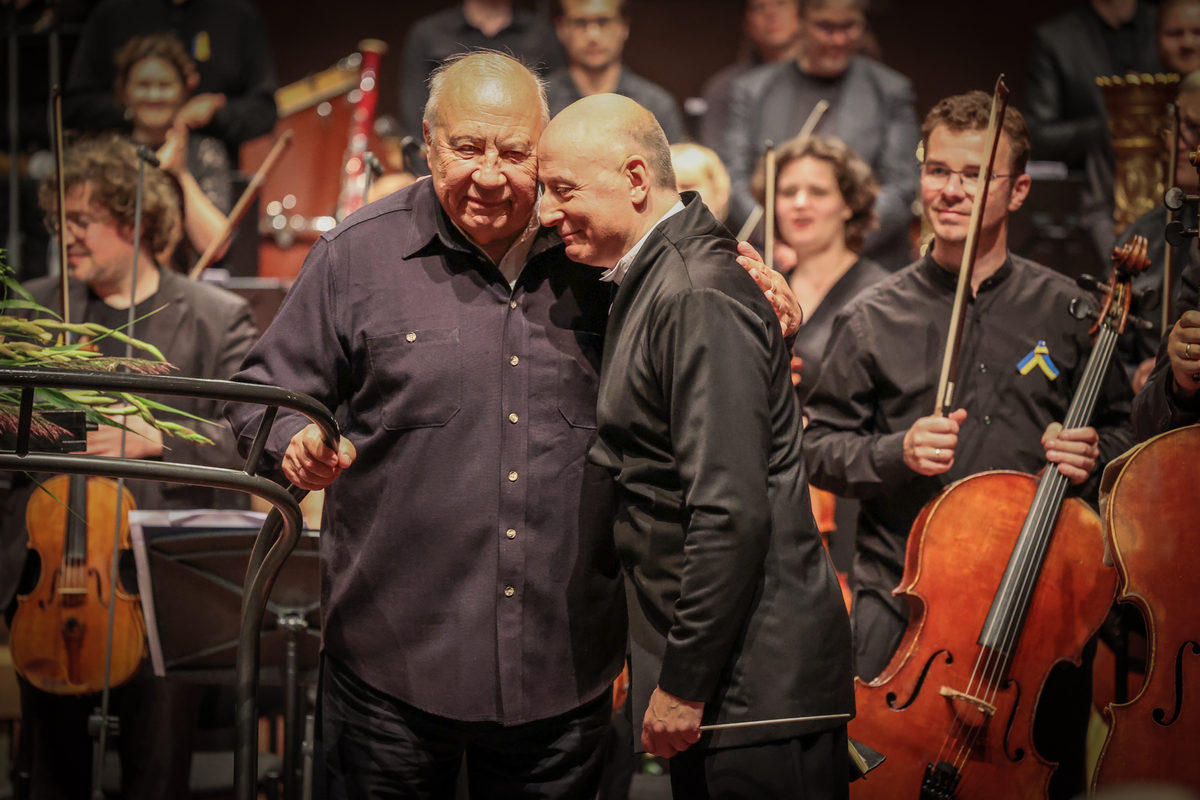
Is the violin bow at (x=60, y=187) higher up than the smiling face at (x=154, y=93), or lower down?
lower down

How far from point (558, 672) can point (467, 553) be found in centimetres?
28

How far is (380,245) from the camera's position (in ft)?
7.79

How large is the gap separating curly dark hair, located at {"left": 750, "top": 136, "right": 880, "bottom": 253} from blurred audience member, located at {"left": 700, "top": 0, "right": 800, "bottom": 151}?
1.61m

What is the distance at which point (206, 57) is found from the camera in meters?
5.34

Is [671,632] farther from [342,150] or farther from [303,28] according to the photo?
[303,28]

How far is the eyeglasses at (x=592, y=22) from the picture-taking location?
5.23 m

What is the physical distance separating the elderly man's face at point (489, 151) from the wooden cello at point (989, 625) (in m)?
1.10

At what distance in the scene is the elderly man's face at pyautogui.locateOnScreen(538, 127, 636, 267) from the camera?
2.08 meters

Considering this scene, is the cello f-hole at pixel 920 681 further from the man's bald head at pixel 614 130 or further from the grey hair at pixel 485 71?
the grey hair at pixel 485 71

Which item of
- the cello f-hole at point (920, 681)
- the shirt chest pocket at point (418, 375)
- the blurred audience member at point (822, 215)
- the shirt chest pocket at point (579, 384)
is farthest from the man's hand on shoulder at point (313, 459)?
the blurred audience member at point (822, 215)

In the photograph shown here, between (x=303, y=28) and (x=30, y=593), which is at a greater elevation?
(x=303, y=28)

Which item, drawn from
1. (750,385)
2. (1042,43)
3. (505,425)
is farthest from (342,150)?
(750,385)

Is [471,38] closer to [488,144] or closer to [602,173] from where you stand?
[488,144]

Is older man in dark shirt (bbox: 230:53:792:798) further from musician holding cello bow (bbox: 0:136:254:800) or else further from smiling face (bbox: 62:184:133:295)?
smiling face (bbox: 62:184:133:295)
